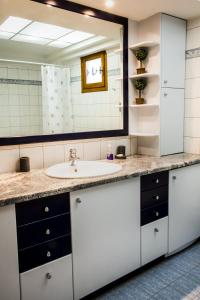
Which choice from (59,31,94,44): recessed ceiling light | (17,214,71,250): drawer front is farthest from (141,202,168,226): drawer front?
(59,31,94,44): recessed ceiling light

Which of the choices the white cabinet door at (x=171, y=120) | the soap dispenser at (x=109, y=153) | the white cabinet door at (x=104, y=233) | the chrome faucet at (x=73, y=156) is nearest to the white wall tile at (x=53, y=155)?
the chrome faucet at (x=73, y=156)

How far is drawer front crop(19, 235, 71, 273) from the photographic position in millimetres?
1384

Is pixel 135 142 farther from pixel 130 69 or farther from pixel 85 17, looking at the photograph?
pixel 85 17

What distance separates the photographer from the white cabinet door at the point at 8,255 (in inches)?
51.2

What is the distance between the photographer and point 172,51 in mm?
2375

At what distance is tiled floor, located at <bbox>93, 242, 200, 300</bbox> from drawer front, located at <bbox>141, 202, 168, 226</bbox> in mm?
397

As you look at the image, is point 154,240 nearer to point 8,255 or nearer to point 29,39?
point 8,255

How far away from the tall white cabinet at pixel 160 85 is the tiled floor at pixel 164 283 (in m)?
0.96

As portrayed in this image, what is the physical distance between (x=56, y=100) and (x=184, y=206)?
142 centimetres

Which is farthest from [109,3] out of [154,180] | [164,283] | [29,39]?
[164,283]

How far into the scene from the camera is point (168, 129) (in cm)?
245

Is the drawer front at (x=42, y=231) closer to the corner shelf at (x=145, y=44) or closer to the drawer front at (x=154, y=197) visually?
the drawer front at (x=154, y=197)

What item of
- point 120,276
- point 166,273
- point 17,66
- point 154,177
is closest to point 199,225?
point 166,273

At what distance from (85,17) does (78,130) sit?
0.92 metres
